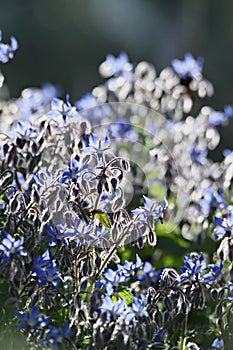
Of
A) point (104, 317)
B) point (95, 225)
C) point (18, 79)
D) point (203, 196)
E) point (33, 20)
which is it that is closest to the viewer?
point (104, 317)

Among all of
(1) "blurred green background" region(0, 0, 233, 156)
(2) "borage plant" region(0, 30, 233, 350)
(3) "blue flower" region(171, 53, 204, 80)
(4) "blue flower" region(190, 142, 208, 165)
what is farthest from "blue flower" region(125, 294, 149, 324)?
(1) "blurred green background" region(0, 0, 233, 156)

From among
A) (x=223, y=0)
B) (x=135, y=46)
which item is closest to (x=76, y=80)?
(x=135, y=46)

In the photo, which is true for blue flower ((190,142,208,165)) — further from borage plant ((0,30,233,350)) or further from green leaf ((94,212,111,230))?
green leaf ((94,212,111,230))

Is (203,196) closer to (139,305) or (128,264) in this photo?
(128,264)

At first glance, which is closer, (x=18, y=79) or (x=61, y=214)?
(x=61, y=214)

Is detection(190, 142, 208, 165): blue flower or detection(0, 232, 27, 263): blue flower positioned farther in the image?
detection(190, 142, 208, 165): blue flower

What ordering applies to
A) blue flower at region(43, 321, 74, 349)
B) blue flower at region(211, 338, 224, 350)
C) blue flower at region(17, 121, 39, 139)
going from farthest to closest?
1. blue flower at region(17, 121, 39, 139)
2. blue flower at region(211, 338, 224, 350)
3. blue flower at region(43, 321, 74, 349)

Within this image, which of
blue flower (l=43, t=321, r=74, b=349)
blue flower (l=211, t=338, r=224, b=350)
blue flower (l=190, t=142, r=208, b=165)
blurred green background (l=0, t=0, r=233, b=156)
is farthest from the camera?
blurred green background (l=0, t=0, r=233, b=156)
